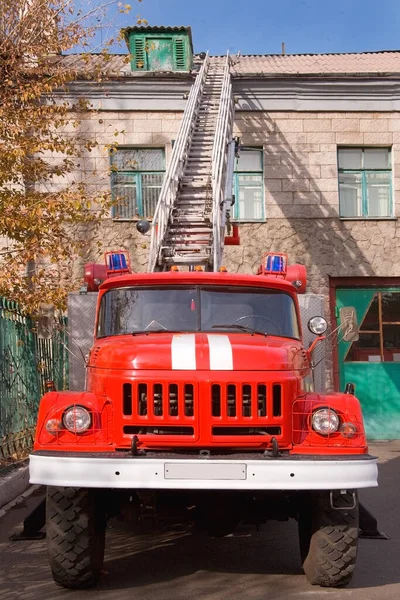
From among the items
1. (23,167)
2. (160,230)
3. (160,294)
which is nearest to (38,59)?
(23,167)

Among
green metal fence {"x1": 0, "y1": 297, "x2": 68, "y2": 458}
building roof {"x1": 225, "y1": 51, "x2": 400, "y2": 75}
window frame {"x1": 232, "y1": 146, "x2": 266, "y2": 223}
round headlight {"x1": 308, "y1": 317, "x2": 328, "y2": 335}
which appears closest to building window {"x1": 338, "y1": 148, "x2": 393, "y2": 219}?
window frame {"x1": 232, "y1": 146, "x2": 266, "y2": 223}

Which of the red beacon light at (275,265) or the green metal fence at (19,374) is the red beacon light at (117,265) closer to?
the red beacon light at (275,265)

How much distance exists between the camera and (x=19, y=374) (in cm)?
1162

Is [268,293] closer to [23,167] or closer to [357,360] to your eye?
[23,167]

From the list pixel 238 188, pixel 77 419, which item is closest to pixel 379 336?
pixel 238 188

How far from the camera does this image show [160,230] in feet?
35.3

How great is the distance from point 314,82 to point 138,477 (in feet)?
48.3

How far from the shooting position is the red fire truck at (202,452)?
17.9ft

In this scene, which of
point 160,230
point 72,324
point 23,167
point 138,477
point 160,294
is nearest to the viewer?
point 138,477

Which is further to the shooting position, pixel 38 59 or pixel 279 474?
pixel 38 59

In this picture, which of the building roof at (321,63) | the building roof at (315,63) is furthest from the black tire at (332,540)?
the building roof at (321,63)

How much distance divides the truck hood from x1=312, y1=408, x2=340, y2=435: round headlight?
1.26 feet

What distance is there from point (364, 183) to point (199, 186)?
653cm

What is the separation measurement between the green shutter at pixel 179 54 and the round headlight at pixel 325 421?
14.4 meters
